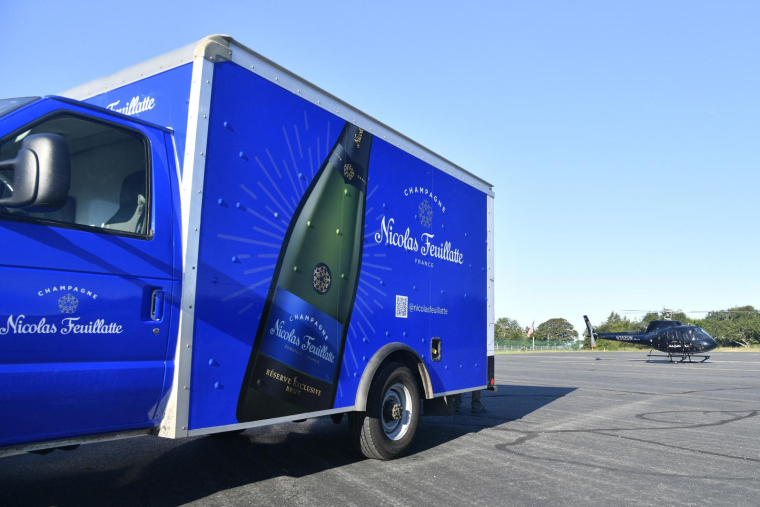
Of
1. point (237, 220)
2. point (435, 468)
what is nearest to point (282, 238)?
point (237, 220)

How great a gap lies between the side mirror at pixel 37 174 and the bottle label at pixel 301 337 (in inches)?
75.9

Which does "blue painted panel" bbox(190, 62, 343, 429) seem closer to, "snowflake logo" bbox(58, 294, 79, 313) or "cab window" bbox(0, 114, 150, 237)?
"cab window" bbox(0, 114, 150, 237)

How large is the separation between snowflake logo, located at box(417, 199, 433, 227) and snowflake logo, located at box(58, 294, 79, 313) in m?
4.05

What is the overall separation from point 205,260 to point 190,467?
259 centimetres

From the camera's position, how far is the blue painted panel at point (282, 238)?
4207mm

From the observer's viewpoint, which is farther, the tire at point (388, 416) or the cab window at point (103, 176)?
the tire at point (388, 416)

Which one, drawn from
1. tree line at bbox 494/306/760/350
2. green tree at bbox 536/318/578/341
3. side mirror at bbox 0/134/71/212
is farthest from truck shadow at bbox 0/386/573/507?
green tree at bbox 536/318/578/341

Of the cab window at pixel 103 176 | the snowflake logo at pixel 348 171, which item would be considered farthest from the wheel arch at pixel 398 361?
the cab window at pixel 103 176

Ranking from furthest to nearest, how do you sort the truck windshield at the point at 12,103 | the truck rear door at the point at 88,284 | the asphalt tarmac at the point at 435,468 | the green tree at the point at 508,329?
the green tree at the point at 508,329 < the asphalt tarmac at the point at 435,468 < the truck windshield at the point at 12,103 < the truck rear door at the point at 88,284

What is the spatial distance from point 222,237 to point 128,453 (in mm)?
3343

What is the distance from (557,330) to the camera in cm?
12581

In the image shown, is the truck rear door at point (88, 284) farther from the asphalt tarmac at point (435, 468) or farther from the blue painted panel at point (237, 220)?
the asphalt tarmac at point (435, 468)

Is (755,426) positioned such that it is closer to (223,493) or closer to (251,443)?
(251,443)

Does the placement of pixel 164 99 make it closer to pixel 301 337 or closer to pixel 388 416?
pixel 301 337
